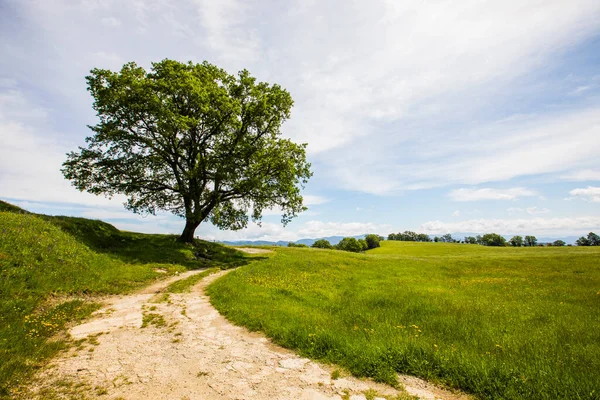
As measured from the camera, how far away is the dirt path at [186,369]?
5.88 meters

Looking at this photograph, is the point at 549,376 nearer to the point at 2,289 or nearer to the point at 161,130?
the point at 2,289

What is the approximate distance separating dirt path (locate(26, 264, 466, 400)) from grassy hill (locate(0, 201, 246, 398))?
0.87 m

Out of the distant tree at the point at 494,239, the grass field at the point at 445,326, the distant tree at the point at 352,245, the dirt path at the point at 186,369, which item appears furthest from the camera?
the distant tree at the point at 494,239

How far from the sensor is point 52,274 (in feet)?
44.8

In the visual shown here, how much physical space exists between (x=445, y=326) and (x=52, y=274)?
1870 centimetres

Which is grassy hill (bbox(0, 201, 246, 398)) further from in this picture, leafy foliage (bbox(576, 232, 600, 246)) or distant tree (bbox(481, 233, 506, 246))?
leafy foliage (bbox(576, 232, 600, 246))

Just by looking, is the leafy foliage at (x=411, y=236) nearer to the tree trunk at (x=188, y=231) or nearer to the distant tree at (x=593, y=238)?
the distant tree at (x=593, y=238)

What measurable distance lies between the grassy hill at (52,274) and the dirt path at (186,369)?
0.87 m

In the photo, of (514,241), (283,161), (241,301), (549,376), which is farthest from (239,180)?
(514,241)

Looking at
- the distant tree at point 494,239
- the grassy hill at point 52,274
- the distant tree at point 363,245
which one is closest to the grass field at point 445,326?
the grassy hill at point 52,274

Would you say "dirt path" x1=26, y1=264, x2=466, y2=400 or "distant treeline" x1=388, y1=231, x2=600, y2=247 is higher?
"distant treeline" x1=388, y1=231, x2=600, y2=247

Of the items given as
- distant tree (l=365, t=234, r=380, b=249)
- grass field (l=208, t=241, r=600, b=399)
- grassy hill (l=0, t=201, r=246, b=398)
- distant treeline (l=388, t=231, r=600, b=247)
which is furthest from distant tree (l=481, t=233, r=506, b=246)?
grassy hill (l=0, t=201, r=246, b=398)

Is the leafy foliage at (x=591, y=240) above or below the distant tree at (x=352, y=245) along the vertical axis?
above

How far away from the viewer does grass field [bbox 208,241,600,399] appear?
636cm
